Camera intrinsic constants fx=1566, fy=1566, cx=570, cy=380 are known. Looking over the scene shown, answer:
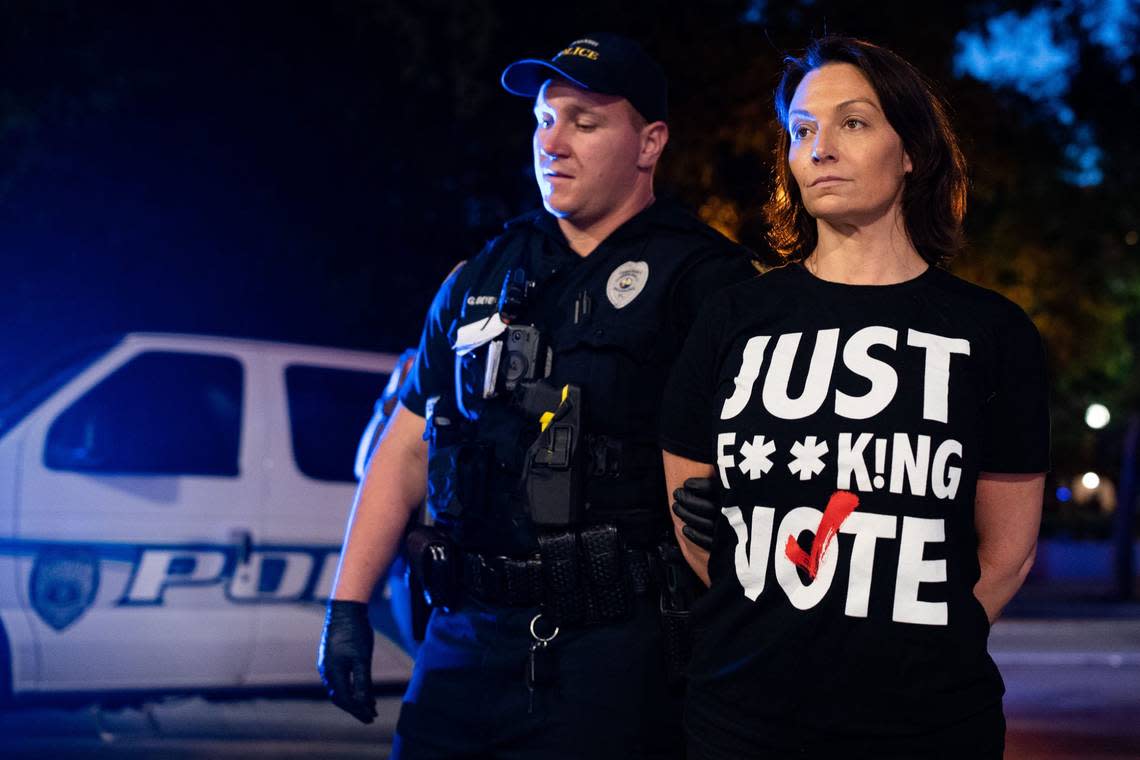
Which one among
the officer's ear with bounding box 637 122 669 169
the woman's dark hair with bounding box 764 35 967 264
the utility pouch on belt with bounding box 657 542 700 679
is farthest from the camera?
the officer's ear with bounding box 637 122 669 169

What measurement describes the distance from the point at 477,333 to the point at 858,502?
1217mm

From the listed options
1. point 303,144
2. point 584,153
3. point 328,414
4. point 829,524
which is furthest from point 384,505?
point 303,144

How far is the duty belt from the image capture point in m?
3.17

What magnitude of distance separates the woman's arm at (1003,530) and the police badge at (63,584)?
5.33 m

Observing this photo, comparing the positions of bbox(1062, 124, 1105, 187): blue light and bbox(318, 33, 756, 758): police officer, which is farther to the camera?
bbox(1062, 124, 1105, 187): blue light

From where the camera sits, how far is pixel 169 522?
728 centimetres

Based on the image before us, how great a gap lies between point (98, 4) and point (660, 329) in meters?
10.5

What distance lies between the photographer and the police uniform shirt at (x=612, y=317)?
10.7 ft

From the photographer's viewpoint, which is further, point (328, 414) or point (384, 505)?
point (328, 414)

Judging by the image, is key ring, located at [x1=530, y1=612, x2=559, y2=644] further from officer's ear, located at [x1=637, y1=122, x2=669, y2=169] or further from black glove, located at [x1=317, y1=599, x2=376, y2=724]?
officer's ear, located at [x1=637, y1=122, x2=669, y2=169]

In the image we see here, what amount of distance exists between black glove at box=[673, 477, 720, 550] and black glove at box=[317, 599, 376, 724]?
3.09 ft

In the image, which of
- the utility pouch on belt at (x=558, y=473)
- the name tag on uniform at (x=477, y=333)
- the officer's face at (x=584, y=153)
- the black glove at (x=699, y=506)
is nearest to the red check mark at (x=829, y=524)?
the black glove at (x=699, y=506)

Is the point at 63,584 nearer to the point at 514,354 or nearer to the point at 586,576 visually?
the point at 514,354

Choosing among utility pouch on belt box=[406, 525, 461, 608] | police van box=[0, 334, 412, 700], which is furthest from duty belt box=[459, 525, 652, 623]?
police van box=[0, 334, 412, 700]
